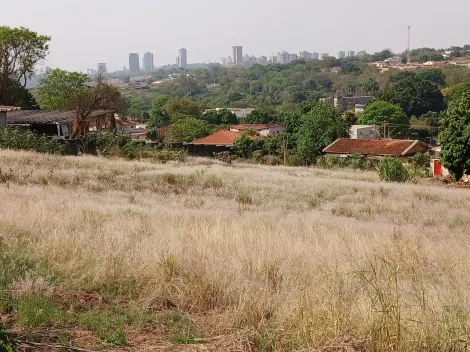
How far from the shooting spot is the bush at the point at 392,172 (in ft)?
85.3

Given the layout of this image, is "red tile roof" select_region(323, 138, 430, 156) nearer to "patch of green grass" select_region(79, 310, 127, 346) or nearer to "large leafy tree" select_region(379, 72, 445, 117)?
"patch of green grass" select_region(79, 310, 127, 346)

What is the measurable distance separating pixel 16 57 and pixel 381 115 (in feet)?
162

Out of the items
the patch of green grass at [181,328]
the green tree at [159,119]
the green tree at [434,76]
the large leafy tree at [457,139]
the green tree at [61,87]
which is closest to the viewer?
the patch of green grass at [181,328]

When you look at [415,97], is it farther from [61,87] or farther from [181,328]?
[181,328]

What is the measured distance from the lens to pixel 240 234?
788cm

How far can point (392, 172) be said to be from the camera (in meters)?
26.0

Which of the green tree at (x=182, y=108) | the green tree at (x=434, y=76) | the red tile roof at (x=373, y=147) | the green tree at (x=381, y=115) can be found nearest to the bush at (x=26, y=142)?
the red tile roof at (x=373, y=147)

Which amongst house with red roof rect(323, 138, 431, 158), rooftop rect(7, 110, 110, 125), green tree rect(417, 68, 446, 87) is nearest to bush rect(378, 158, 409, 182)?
house with red roof rect(323, 138, 431, 158)

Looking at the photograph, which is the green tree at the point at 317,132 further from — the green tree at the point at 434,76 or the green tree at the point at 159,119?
the green tree at the point at 434,76

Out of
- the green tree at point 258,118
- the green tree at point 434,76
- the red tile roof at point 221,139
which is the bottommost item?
the green tree at point 258,118

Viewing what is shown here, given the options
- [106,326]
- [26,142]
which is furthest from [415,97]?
[106,326]

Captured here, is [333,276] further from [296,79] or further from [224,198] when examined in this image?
[296,79]

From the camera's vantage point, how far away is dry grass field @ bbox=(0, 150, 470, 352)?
3.89 m

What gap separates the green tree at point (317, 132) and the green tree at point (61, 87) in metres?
20.9
